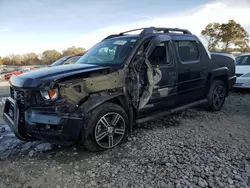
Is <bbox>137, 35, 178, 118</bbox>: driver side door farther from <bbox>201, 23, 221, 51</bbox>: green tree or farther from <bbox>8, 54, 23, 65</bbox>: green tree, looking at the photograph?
<bbox>8, 54, 23, 65</bbox>: green tree

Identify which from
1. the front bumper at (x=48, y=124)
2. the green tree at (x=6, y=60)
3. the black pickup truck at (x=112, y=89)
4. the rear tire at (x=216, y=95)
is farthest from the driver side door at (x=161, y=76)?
the green tree at (x=6, y=60)

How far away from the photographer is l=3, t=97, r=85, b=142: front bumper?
9.61 feet

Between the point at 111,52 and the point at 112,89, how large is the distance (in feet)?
3.34

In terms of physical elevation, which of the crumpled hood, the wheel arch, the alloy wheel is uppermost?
the crumpled hood

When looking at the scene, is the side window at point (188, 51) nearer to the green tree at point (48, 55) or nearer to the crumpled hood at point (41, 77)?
the crumpled hood at point (41, 77)

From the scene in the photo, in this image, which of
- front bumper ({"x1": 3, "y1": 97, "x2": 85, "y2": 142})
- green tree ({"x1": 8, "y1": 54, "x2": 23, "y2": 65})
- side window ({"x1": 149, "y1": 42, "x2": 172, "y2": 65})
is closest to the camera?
front bumper ({"x1": 3, "y1": 97, "x2": 85, "y2": 142})

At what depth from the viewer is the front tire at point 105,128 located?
10.3 ft

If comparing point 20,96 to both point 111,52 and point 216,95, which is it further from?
point 216,95

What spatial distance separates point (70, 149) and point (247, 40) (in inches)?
1242

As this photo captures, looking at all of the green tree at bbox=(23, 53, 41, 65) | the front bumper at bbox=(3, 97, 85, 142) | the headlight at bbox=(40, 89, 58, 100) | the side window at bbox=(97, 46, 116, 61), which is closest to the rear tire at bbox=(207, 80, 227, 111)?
the side window at bbox=(97, 46, 116, 61)

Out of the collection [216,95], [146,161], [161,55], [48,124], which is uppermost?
[161,55]

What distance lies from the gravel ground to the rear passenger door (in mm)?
704

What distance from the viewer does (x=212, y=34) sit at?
2977cm

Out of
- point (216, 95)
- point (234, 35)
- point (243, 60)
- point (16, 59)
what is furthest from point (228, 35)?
point (16, 59)
